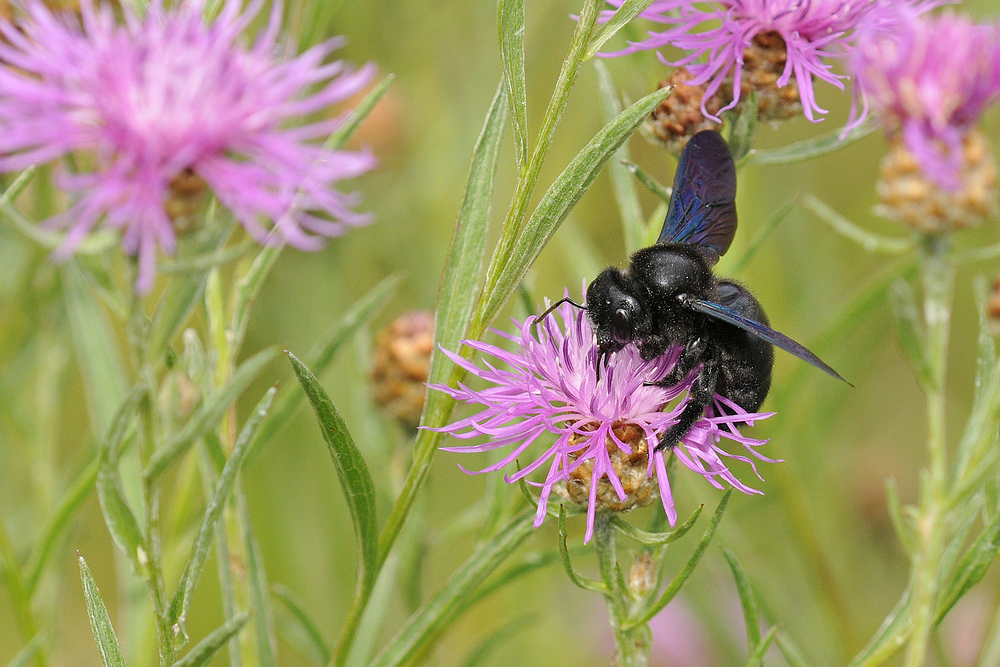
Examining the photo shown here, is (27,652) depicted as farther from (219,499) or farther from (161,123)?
(161,123)

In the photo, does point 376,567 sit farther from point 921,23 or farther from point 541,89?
point 541,89

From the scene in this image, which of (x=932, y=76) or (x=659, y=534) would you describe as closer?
(x=659, y=534)

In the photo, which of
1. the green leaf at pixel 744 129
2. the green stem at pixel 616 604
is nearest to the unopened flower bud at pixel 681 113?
the green leaf at pixel 744 129

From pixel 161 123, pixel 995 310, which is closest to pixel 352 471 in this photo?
pixel 161 123

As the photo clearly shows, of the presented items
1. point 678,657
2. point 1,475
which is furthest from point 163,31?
point 678,657

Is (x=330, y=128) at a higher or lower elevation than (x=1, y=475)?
lower

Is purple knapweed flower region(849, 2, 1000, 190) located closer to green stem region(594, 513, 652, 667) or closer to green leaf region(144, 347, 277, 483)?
green stem region(594, 513, 652, 667)
